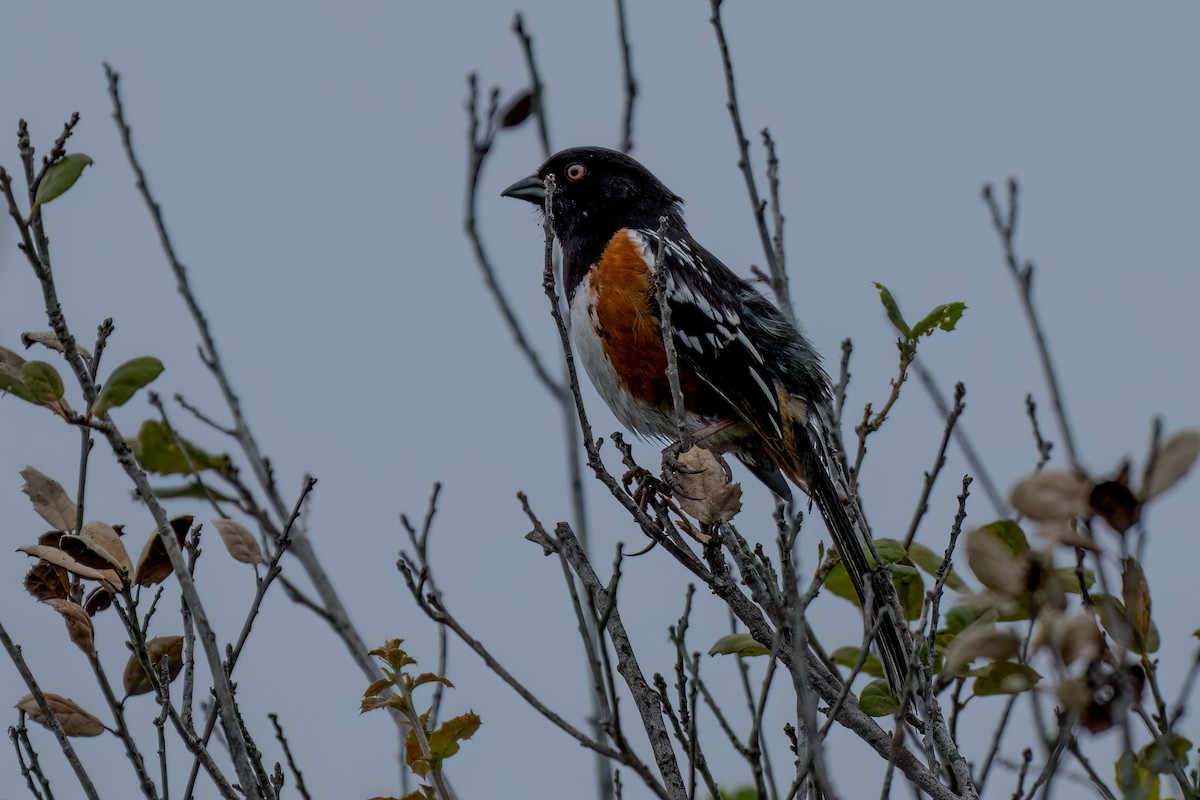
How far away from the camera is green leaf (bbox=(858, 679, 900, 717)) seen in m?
2.59

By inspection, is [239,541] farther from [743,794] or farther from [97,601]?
[743,794]

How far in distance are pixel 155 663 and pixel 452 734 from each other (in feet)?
1.88

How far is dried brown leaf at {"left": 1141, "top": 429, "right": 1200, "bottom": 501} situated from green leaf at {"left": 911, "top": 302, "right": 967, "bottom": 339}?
181 cm

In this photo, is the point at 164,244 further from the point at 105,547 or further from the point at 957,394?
the point at 957,394

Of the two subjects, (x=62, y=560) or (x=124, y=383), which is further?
(x=62, y=560)

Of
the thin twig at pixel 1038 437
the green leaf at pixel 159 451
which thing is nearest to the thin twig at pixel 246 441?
the green leaf at pixel 159 451

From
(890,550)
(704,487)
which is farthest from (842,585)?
(704,487)

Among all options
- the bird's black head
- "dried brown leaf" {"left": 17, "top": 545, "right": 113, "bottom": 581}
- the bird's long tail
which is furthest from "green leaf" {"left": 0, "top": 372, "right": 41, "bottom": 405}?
the bird's black head

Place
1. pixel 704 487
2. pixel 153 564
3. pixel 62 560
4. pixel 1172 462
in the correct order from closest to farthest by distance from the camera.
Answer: pixel 1172 462, pixel 62 560, pixel 153 564, pixel 704 487

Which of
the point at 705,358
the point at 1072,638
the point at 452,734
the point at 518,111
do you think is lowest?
the point at 1072,638

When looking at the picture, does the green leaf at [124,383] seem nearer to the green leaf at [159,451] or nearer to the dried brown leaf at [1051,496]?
the green leaf at [159,451]

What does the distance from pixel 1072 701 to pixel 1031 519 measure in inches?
5.9

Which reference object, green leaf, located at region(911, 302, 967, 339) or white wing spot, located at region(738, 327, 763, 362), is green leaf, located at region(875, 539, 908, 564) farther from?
white wing spot, located at region(738, 327, 763, 362)

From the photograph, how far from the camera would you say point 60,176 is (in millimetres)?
2139
